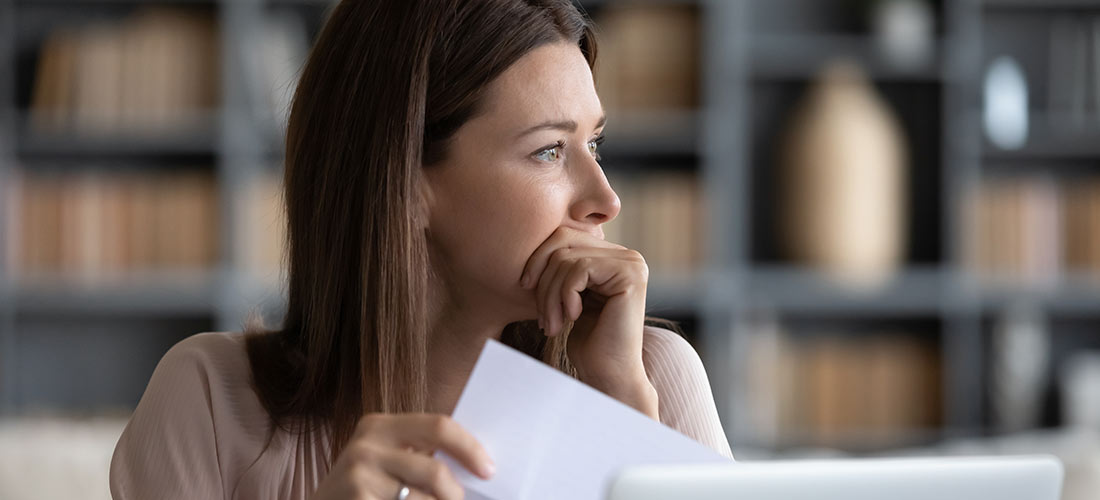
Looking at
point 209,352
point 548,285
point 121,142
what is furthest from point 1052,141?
point 209,352

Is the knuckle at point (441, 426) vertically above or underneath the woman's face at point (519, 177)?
underneath

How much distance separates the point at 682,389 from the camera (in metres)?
1.32

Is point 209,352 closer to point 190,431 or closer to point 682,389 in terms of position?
point 190,431

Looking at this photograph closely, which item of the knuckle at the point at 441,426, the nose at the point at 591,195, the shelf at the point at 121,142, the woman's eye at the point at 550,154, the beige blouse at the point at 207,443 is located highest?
the shelf at the point at 121,142

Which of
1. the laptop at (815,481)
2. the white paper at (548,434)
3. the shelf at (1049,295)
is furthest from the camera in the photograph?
the shelf at (1049,295)

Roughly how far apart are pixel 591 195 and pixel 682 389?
28 centimetres

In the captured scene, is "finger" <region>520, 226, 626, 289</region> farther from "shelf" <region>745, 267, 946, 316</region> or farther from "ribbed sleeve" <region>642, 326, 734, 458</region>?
"shelf" <region>745, 267, 946, 316</region>

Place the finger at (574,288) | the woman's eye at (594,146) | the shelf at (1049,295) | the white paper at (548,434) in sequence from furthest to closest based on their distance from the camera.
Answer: the shelf at (1049,295) → the woman's eye at (594,146) → the finger at (574,288) → the white paper at (548,434)

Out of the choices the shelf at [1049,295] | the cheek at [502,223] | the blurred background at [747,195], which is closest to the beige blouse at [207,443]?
the cheek at [502,223]

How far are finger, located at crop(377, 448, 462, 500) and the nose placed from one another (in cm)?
43

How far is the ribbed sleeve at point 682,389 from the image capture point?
130cm

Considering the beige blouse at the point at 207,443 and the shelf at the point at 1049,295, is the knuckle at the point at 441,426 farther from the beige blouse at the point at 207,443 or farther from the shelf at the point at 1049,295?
the shelf at the point at 1049,295

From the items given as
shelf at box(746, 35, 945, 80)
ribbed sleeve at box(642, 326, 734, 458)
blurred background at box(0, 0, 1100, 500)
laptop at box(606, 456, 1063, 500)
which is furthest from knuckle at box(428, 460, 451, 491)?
shelf at box(746, 35, 945, 80)

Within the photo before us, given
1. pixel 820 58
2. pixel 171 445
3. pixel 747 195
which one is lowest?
pixel 171 445
